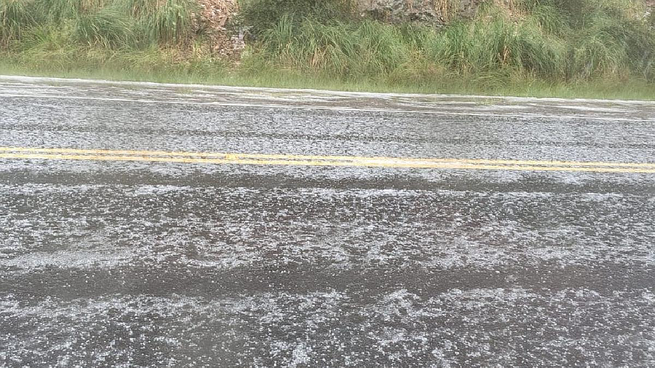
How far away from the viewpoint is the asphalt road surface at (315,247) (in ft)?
7.65

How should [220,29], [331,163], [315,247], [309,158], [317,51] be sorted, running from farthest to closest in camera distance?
[220,29] < [317,51] < [309,158] < [331,163] < [315,247]

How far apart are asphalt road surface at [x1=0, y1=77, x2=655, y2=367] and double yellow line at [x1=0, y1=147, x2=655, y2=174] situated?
0.03 m

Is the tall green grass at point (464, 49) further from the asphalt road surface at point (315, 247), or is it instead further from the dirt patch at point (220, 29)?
the asphalt road surface at point (315, 247)

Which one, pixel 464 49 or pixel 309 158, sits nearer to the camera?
pixel 309 158

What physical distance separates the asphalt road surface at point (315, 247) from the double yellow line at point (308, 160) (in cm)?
3

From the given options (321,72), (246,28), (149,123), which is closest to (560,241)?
(149,123)

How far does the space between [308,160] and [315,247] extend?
1774 mm

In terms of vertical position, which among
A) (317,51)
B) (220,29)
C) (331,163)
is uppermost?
(220,29)

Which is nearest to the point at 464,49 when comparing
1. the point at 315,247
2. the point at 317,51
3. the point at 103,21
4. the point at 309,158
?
the point at 317,51

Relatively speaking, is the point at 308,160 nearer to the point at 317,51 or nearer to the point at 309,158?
the point at 309,158

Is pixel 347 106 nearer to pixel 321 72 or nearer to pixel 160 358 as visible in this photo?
pixel 321 72

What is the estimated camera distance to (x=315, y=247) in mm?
3207

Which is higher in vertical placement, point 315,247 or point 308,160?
point 308,160

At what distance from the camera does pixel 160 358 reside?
2174 millimetres
